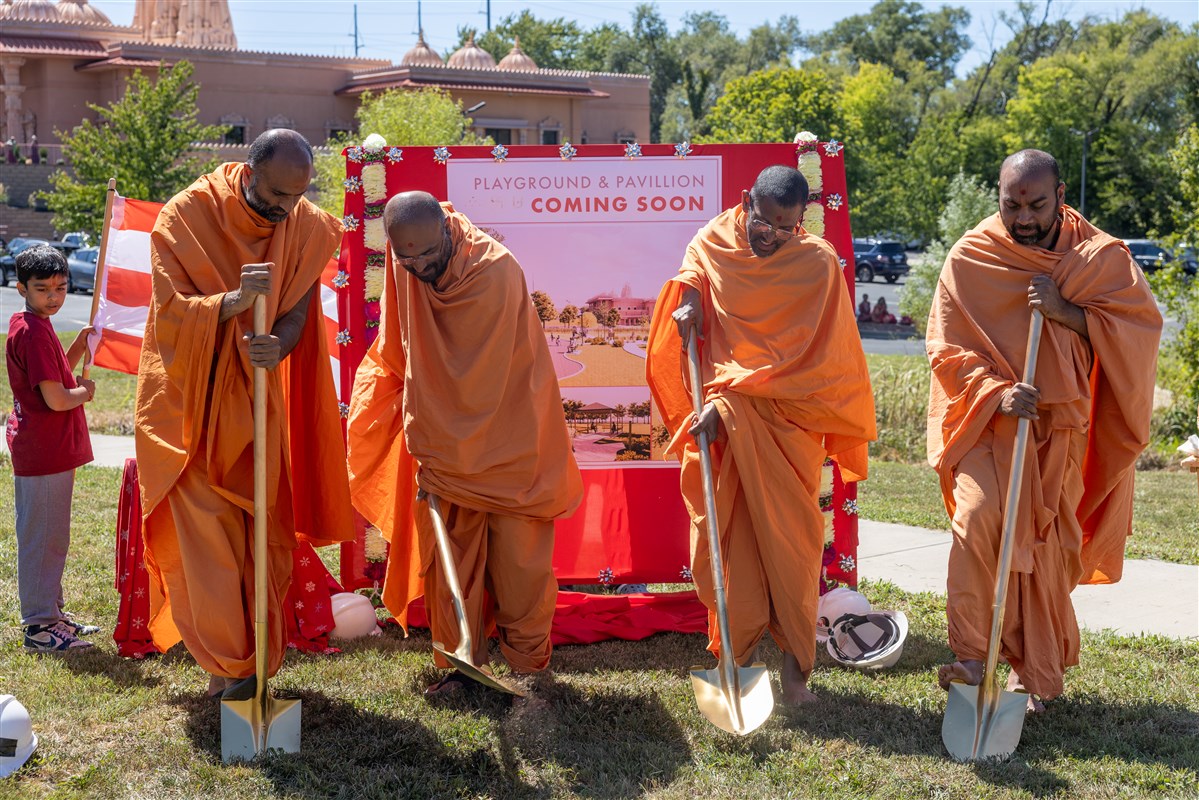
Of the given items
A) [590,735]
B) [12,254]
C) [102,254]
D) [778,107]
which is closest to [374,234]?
[102,254]

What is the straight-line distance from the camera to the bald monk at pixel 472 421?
16.7ft

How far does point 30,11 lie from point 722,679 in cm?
4667

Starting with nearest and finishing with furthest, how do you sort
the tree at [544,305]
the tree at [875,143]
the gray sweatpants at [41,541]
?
the gray sweatpants at [41,541] → the tree at [544,305] → the tree at [875,143]

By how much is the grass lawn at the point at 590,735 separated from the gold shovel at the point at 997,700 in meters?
0.09

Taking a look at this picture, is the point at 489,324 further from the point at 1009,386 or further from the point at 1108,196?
the point at 1108,196

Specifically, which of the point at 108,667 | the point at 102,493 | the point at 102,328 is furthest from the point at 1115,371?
the point at 102,493

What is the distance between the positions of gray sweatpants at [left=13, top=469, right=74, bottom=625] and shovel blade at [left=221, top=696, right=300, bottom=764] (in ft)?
5.36

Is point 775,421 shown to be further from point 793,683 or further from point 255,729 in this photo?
point 255,729

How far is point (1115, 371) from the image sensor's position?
492 centimetres

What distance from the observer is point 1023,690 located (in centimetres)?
499

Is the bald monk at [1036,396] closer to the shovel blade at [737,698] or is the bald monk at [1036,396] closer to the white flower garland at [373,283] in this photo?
the shovel blade at [737,698]

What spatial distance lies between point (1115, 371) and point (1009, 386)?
41 centimetres

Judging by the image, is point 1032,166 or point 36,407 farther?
point 36,407

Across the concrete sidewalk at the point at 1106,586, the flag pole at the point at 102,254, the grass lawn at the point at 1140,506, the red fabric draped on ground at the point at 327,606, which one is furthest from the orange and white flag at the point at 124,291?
the grass lawn at the point at 1140,506
